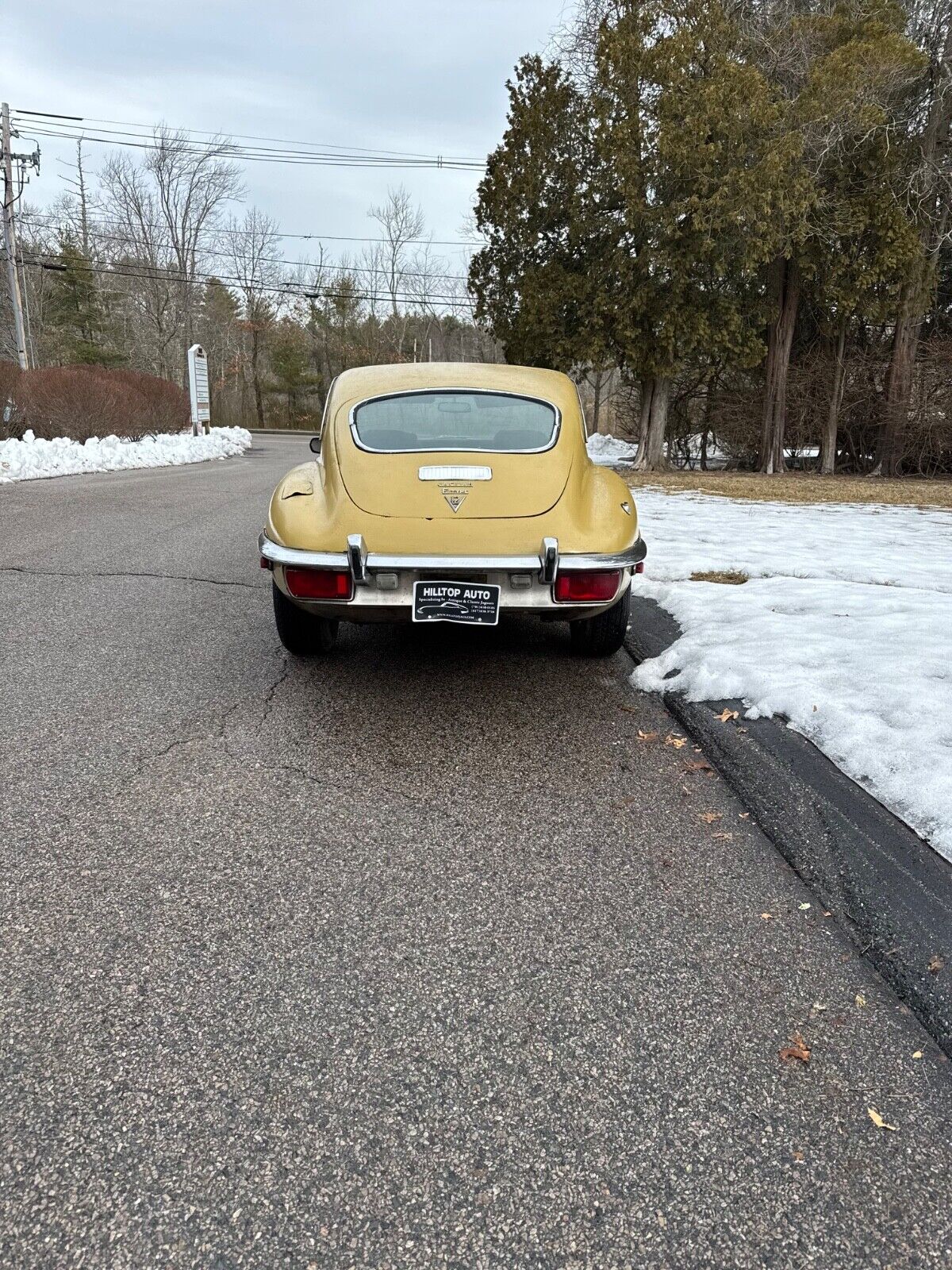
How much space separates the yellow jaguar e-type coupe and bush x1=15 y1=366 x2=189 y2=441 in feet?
51.4

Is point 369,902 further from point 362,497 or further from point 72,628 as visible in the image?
point 72,628

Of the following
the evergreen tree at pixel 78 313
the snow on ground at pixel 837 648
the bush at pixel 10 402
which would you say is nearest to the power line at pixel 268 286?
the evergreen tree at pixel 78 313

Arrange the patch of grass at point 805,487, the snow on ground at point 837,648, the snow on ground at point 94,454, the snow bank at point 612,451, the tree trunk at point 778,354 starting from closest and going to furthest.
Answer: the snow on ground at point 837,648 < the patch of grass at point 805,487 < the snow on ground at point 94,454 < the tree trunk at point 778,354 < the snow bank at point 612,451

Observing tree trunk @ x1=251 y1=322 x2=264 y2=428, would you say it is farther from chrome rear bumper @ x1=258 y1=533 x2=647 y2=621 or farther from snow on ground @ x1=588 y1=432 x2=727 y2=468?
chrome rear bumper @ x1=258 y1=533 x2=647 y2=621

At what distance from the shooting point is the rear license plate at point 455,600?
11.4 ft

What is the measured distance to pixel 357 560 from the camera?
346 cm

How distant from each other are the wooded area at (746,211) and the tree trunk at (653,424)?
0.20 feet

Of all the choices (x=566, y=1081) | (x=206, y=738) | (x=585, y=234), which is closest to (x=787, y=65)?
(x=585, y=234)

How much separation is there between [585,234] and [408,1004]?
1784 centimetres

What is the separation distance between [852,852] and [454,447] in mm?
2558

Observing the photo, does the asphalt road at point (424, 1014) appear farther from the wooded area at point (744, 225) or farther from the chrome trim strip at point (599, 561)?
the wooded area at point (744, 225)

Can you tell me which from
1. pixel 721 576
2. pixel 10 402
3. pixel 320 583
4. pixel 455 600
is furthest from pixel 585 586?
pixel 10 402

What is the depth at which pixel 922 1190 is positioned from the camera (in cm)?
150

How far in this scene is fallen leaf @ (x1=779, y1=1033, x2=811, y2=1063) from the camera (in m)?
1.82
